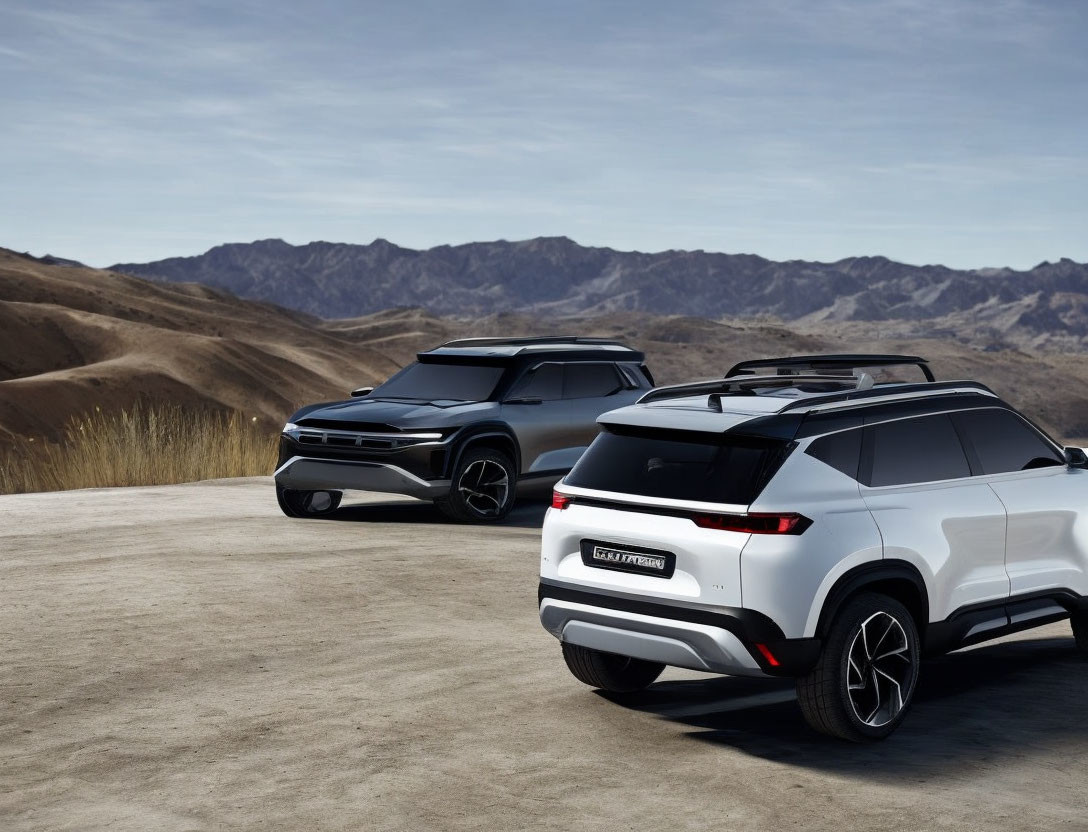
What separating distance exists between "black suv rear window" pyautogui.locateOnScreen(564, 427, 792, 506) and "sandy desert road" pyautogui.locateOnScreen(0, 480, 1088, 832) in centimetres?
124

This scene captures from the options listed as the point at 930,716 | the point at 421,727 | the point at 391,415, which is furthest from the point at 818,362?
the point at 391,415

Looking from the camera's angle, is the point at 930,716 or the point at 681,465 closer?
the point at 681,465

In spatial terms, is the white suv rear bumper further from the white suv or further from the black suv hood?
the black suv hood

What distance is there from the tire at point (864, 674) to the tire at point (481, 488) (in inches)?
314

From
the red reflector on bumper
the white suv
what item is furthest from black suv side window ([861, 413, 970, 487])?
the red reflector on bumper

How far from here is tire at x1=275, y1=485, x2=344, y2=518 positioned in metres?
15.6

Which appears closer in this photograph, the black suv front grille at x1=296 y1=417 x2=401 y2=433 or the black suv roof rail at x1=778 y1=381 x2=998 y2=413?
the black suv roof rail at x1=778 y1=381 x2=998 y2=413

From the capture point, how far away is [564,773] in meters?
6.70

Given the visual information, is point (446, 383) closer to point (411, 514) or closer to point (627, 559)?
point (411, 514)

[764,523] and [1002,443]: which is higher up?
[1002,443]

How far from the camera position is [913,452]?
7629 mm

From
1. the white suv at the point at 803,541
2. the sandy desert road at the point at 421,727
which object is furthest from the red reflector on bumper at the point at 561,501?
the sandy desert road at the point at 421,727

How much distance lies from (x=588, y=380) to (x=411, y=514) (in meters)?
2.44

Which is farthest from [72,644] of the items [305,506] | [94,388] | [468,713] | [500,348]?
[94,388]
